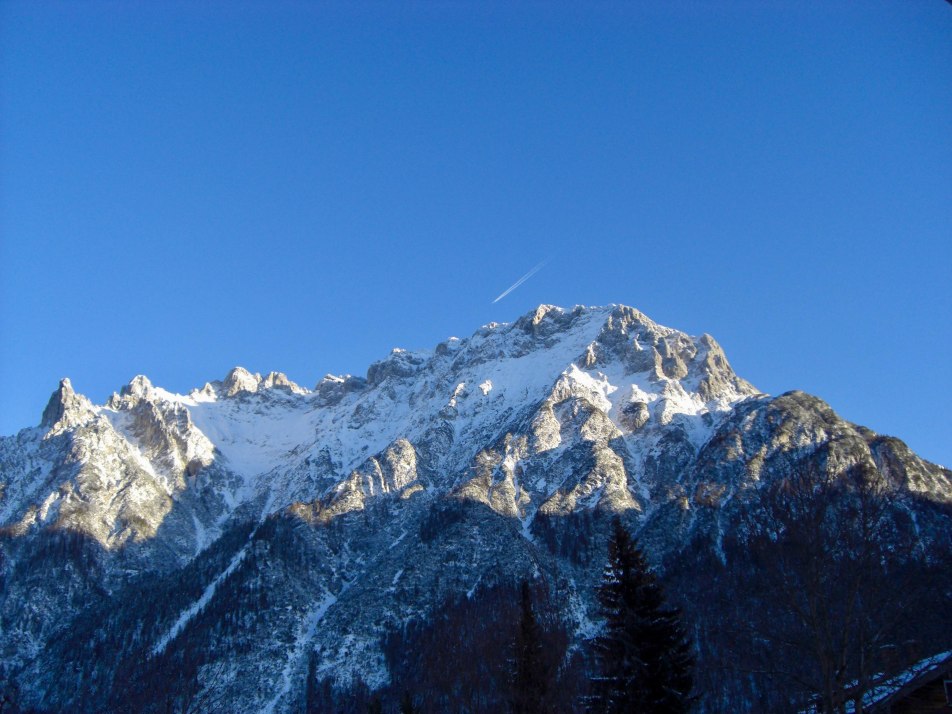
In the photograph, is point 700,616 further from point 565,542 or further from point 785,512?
point 785,512

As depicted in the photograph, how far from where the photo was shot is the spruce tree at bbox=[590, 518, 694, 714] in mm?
35594

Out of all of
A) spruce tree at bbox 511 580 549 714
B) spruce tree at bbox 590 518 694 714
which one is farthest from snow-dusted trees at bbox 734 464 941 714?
spruce tree at bbox 511 580 549 714

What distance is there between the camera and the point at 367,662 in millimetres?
162000

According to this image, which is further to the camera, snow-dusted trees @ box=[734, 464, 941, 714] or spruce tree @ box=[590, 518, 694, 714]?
spruce tree @ box=[590, 518, 694, 714]

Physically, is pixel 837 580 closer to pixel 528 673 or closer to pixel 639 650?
pixel 639 650

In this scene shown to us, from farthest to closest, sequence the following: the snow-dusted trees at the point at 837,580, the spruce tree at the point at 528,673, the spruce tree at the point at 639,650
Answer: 1. the spruce tree at the point at 528,673
2. the spruce tree at the point at 639,650
3. the snow-dusted trees at the point at 837,580

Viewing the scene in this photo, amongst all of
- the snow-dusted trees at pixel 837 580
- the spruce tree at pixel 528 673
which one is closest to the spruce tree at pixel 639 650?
the snow-dusted trees at pixel 837 580

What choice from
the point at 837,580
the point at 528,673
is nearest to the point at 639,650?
the point at 837,580

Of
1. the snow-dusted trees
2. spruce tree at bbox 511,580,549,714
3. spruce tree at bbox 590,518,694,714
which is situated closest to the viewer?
the snow-dusted trees

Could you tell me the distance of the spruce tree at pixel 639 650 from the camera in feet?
117

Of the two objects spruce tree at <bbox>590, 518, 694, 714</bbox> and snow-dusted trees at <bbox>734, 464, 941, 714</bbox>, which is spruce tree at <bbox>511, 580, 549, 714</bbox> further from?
snow-dusted trees at <bbox>734, 464, 941, 714</bbox>

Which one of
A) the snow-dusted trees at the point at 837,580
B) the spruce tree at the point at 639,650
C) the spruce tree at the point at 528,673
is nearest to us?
the snow-dusted trees at the point at 837,580

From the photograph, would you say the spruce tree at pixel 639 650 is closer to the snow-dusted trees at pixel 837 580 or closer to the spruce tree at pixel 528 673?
the snow-dusted trees at pixel 837 580

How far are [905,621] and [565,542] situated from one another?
164912 millimetres
